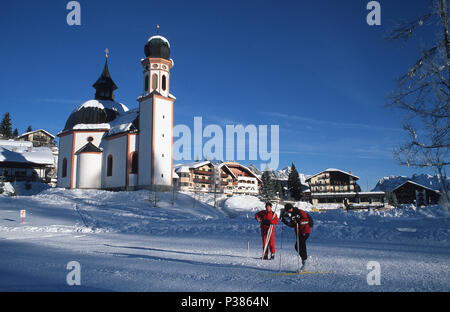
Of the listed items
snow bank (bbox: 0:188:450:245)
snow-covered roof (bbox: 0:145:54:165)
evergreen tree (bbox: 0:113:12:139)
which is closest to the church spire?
snow-covered roof (bbox: 0:145:54:165)

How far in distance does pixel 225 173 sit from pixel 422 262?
186 feet

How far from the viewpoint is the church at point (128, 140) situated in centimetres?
3540

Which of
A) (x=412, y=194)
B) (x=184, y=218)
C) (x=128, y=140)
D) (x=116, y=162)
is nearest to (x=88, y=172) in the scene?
(x=116, y=162)

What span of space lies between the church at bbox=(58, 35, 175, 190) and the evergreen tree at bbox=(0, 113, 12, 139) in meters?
58.6

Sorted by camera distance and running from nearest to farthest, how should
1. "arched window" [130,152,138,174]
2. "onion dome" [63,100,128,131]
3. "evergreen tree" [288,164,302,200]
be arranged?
1. "arched window" [130,152,138,174]
2. "onion dome" [63,100,128,131]
3. "evergreen tree" [288,164,302,200]

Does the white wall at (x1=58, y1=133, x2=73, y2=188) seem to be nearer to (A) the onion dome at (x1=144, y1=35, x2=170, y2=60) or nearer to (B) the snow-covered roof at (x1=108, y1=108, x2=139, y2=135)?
(B) the snow-covered roof at (x1=108, y1=108, x2=139, y2=135)

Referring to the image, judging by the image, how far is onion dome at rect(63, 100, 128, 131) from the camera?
3991 centimetres

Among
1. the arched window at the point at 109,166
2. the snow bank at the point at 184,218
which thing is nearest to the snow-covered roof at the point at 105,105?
the arched window at the point at 109,166

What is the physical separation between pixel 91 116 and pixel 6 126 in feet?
210

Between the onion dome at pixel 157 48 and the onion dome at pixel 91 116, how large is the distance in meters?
8.95

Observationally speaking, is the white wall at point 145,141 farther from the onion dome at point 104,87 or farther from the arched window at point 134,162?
the onion dome at point 104,87

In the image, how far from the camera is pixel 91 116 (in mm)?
40438
